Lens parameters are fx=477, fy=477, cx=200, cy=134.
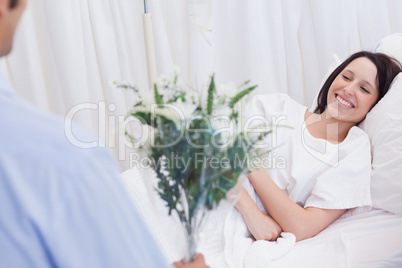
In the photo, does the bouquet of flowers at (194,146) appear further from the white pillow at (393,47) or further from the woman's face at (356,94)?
the white pillow at (393,47)

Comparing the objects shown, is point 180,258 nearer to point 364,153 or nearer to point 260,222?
point 260,222

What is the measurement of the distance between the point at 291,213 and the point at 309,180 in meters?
0.20

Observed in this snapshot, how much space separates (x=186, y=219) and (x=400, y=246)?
2.80ft

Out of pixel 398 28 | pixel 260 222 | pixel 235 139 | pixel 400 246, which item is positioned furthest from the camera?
pixel 398 28

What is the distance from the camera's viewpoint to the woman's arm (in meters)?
1.65

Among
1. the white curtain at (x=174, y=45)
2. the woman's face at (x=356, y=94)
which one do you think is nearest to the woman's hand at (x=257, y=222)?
the woman's face at (x=356, y=94)

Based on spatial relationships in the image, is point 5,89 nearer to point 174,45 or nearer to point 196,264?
point 196,264

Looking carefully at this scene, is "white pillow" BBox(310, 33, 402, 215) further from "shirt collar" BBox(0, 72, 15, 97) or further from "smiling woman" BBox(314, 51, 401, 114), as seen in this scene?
"shirt collar" BBox(0, 72, 15, 97)

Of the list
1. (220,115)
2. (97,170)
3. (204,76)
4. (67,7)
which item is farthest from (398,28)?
(97,170)

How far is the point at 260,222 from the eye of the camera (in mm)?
1656

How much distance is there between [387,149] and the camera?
1.73 m

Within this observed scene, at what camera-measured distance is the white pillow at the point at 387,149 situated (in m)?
1.67

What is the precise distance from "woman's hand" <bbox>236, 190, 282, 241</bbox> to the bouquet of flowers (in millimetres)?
705

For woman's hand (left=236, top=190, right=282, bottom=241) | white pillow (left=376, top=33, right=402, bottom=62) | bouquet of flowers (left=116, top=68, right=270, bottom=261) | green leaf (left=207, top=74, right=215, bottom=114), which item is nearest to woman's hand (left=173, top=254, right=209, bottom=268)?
bouquet of flowers (left=116, top=68, right=270, bottom=261)
